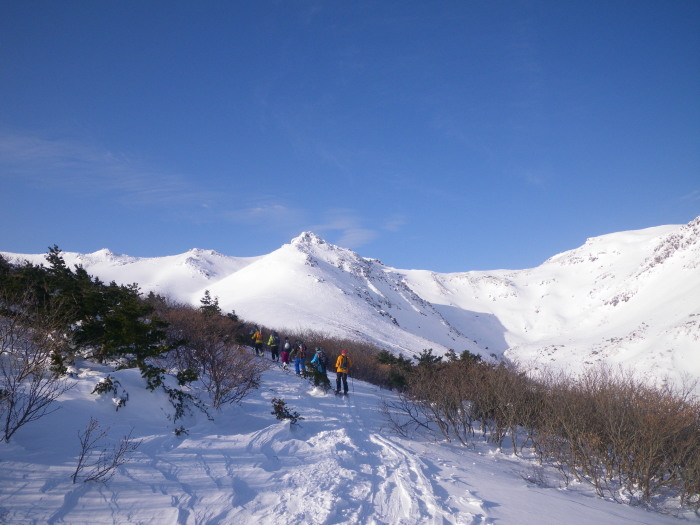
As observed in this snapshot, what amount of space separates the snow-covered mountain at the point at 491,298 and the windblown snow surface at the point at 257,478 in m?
15.6

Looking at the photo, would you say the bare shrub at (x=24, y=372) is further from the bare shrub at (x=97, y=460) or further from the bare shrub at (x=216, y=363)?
the bare shrub at (x=216, y=363)

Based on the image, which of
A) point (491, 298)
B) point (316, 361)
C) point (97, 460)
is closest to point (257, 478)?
point (97, 460)

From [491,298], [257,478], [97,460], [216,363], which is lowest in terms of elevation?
[257,478]

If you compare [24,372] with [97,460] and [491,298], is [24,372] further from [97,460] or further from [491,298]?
[491,298]

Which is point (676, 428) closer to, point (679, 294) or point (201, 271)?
point (679, 294)

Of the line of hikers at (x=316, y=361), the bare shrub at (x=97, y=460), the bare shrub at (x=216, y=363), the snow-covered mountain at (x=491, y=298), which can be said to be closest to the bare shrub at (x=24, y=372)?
the bare shrub at (x=97, y=460)

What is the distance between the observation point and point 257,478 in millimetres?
6262

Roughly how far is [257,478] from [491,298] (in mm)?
113720

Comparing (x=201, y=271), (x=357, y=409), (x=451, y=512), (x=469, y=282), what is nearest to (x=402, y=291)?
(x=469, y=282)

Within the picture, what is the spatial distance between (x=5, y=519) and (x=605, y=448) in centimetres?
1116

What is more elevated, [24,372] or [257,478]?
[24,372]

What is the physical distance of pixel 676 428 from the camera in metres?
7.58

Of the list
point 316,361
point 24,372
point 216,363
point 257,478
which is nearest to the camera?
point 24,372

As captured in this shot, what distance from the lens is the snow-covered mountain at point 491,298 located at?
130 ft
